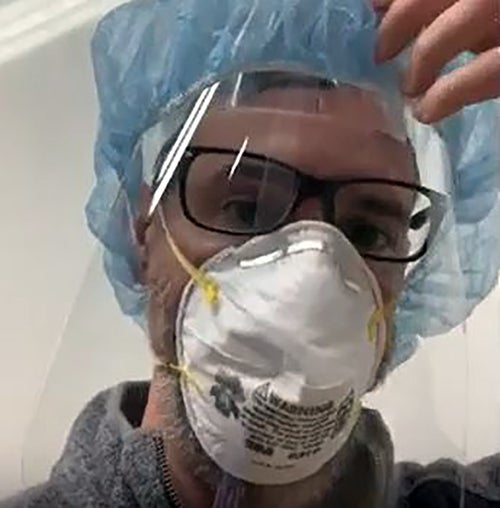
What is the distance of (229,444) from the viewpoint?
0.98 meters

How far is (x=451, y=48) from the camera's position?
0.93 m

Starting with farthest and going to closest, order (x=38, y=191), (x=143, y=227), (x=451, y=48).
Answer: (x=38, y=191) → (x=143, y=227) → (x=451, y=48)

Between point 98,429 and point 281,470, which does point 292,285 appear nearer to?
point 281,470

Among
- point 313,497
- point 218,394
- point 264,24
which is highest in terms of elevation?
point 264,24

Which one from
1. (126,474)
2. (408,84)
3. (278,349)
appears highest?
(408,84)

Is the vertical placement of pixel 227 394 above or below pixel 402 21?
below

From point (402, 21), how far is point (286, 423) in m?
0.29

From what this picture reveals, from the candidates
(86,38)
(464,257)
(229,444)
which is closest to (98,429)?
(229,444)

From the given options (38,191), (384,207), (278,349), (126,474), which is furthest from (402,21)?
(38,191)

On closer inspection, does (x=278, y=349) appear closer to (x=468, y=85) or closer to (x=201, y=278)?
(x=201, y=278)

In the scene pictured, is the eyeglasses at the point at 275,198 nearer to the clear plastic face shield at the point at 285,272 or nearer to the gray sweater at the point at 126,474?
the clear plastic face shield at the point at 285,272

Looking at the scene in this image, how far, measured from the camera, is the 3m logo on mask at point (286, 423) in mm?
952

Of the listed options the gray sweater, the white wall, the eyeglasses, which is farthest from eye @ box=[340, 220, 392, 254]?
the white wall

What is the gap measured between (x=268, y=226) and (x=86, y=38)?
49 cm
